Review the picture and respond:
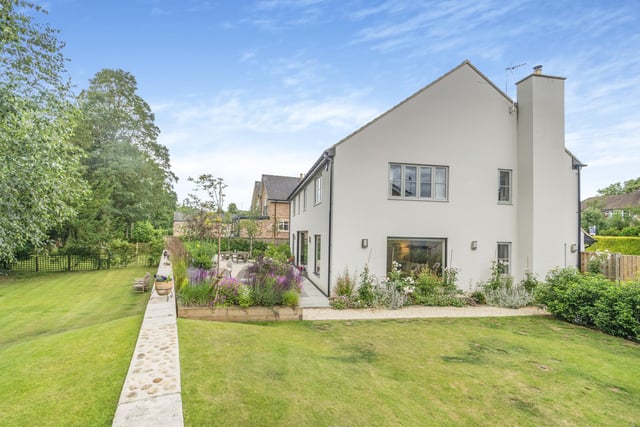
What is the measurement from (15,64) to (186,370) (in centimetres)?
1167

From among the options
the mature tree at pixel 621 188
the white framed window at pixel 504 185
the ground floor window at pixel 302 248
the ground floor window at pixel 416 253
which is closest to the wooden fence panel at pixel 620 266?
the white framed window at pixel 504 185

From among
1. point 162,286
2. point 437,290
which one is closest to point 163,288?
point 162,286

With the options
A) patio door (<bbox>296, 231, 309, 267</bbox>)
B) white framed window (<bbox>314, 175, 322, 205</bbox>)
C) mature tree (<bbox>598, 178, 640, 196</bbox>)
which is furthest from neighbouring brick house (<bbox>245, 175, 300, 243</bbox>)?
mature tree (<bbox>598, 178, 640, 196</bbox>)

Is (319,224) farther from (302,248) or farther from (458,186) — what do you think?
(302,248)

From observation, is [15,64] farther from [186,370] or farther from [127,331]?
[186,370]

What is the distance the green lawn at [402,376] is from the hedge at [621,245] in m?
23.2

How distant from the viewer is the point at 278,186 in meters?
32.1

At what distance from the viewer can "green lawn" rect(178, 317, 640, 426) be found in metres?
3.67

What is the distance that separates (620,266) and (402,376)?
983cm

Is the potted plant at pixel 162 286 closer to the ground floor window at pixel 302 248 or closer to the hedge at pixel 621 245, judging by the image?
the ground floor window at pixel 302 248

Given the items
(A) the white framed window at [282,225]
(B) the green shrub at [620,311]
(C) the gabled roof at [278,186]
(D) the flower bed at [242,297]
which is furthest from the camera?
(C) the gabled roof at [278,186]

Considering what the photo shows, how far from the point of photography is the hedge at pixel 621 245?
79.5 ft

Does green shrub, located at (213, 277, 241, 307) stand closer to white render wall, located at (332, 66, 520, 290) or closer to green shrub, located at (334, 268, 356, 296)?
green shrub, located at (334, 268, 356, 296)

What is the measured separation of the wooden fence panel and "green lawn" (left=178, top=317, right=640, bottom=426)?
4.14 m
